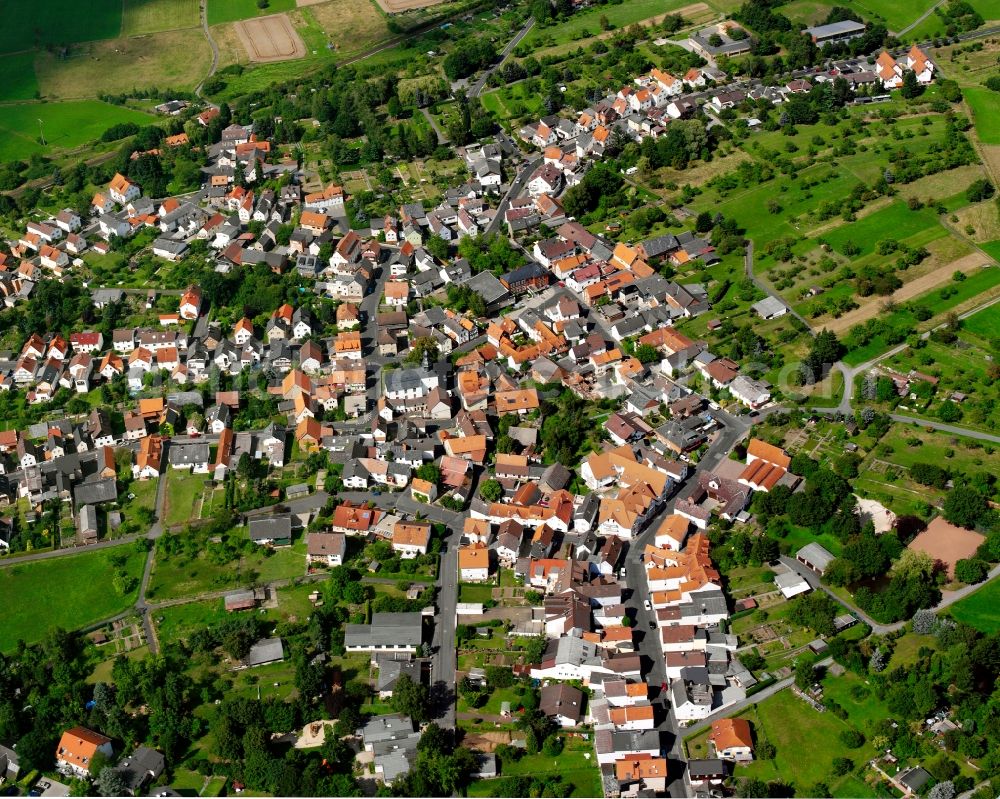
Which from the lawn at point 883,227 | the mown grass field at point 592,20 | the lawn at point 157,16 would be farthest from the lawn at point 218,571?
the lawn at point 157,16

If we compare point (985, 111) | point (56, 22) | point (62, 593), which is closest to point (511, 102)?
point (985, 111)

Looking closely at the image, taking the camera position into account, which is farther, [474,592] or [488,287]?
[488,287]

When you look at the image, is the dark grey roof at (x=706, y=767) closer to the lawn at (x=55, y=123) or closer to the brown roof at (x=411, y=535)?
the brown roof at (x=411, y=535)

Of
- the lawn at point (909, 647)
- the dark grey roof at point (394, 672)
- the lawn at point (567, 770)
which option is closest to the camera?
the lawn at point (567, 770)

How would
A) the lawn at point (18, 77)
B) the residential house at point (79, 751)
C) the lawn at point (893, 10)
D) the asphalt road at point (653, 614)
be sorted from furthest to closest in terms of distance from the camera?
the lawn at point (18, 77) < the lawn at point (893, 10) < the residential house at point (79, 751) < the asphalt road at point (653, 614)

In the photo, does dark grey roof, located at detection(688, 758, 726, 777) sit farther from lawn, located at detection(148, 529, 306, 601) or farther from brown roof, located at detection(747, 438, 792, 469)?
lawn, located at detection(148, 529, 306, 601)

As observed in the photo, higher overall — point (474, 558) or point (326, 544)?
point (326, 544)

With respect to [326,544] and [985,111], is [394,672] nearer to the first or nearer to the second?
[326,544]
